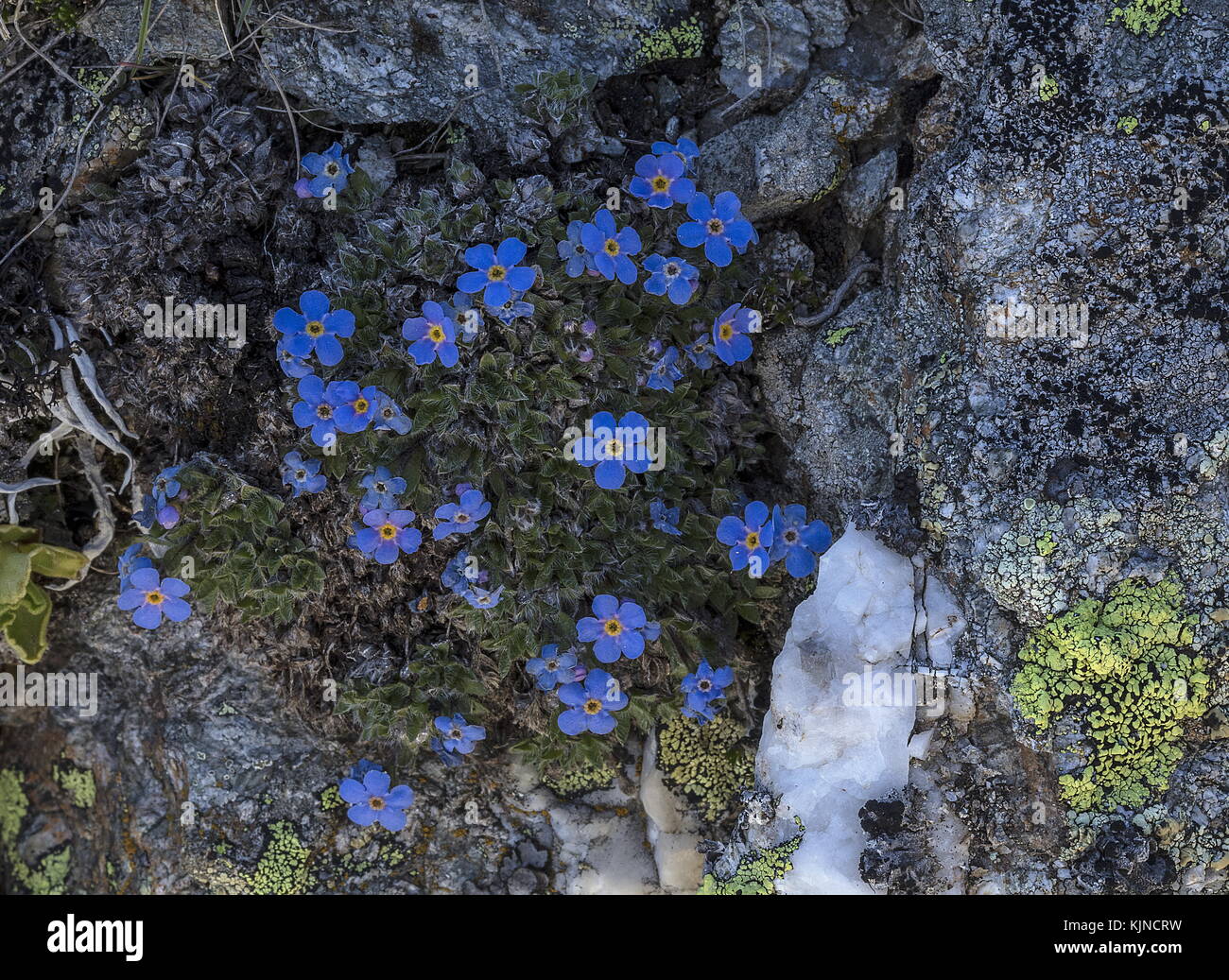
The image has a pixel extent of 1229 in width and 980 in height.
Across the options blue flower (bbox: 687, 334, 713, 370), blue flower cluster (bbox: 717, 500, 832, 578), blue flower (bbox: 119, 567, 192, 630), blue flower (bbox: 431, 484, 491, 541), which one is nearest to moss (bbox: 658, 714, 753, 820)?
blue flower cluster (bbox: 717, 500, 832, 578)

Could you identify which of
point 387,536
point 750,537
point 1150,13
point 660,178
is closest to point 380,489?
point 387,536

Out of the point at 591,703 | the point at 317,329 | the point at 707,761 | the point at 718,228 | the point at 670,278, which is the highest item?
the point at 718,228

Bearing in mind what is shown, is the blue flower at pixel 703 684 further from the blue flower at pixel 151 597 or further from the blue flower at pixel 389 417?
the blue flower at pixel 151 597

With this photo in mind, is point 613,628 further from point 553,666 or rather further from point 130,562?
point 130,562

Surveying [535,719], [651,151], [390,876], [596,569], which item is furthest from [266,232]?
[390,876]

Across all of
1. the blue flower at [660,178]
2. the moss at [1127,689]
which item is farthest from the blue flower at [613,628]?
the blue flower at [660,178]
